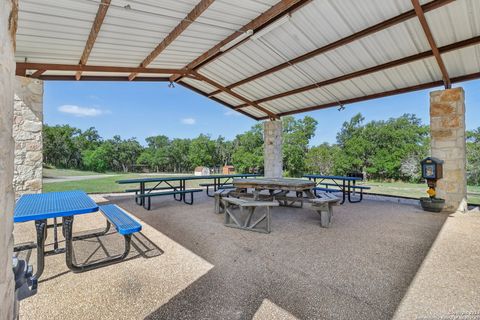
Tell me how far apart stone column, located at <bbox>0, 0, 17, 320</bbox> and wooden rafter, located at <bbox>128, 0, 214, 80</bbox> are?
321 centimetres

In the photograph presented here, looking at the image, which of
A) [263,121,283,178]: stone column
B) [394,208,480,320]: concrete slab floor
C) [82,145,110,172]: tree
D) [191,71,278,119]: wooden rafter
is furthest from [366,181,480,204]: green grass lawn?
[82,145,110,172]: tree

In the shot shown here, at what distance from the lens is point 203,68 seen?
6137 millimetres

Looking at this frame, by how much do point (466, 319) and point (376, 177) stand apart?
19.6 metres

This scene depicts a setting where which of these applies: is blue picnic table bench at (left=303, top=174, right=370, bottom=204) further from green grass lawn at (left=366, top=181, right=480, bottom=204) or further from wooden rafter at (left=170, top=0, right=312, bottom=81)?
wooden rafter at (left=170, top=0, right=312, bottom=81)

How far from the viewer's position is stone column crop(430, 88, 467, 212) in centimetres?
481

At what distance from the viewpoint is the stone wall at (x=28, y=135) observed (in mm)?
4410

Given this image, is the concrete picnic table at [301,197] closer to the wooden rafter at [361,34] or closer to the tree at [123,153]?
the wooden rafter at [361,34]

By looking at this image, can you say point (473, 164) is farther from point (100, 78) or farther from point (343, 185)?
point (100, 78)

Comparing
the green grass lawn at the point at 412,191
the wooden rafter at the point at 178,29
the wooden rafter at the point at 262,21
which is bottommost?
the green grass lawn at the point at 412,191

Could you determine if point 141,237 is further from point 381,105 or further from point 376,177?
point 381,105

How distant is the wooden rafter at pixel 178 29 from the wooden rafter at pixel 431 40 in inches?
117

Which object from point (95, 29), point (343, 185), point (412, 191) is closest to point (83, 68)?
point (95, 29)

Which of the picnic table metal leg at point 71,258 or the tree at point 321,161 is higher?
the tree at point 321,161

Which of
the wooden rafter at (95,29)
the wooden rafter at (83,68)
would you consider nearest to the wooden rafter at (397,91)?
the wooden rafter at (83,68)
